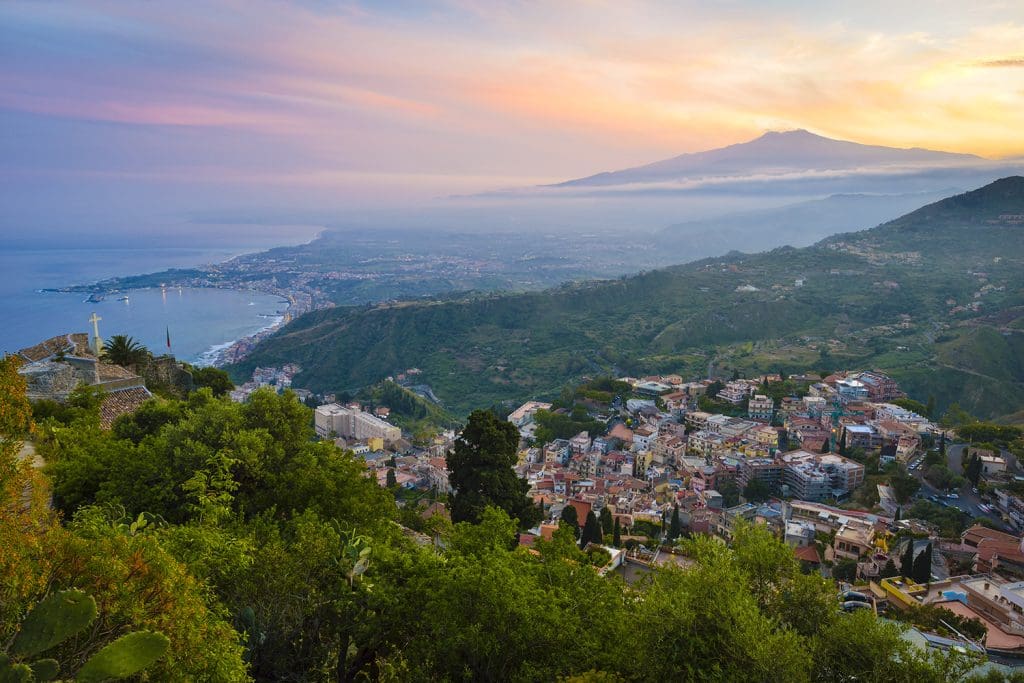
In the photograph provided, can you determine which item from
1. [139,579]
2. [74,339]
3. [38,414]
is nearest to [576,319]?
[74,339]

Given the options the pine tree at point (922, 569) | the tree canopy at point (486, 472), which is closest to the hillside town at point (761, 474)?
the pine tree at point (922, 569)

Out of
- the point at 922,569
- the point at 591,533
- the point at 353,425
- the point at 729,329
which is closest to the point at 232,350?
the point at 353,425

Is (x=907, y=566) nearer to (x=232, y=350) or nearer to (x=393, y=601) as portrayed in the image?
(x=393, y=601)

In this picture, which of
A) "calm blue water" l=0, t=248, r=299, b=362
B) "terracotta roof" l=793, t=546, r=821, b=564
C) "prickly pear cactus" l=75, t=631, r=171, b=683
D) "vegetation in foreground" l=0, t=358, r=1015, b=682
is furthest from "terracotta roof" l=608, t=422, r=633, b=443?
"calm blue water" l=0, t=248, r=299, b=362

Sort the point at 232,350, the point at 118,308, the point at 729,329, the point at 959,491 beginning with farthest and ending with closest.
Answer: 1. the point at 118,308
2. the point at 729,329
3. the point at 232,350
4. the point at 959,491

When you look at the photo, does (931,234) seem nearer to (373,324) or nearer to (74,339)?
(373,324)

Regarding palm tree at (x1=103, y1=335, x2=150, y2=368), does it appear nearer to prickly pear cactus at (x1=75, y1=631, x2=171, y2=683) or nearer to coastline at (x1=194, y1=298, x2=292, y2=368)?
prickly pear cactus at (x1=75, y1=631, x2=171, y2=683)
